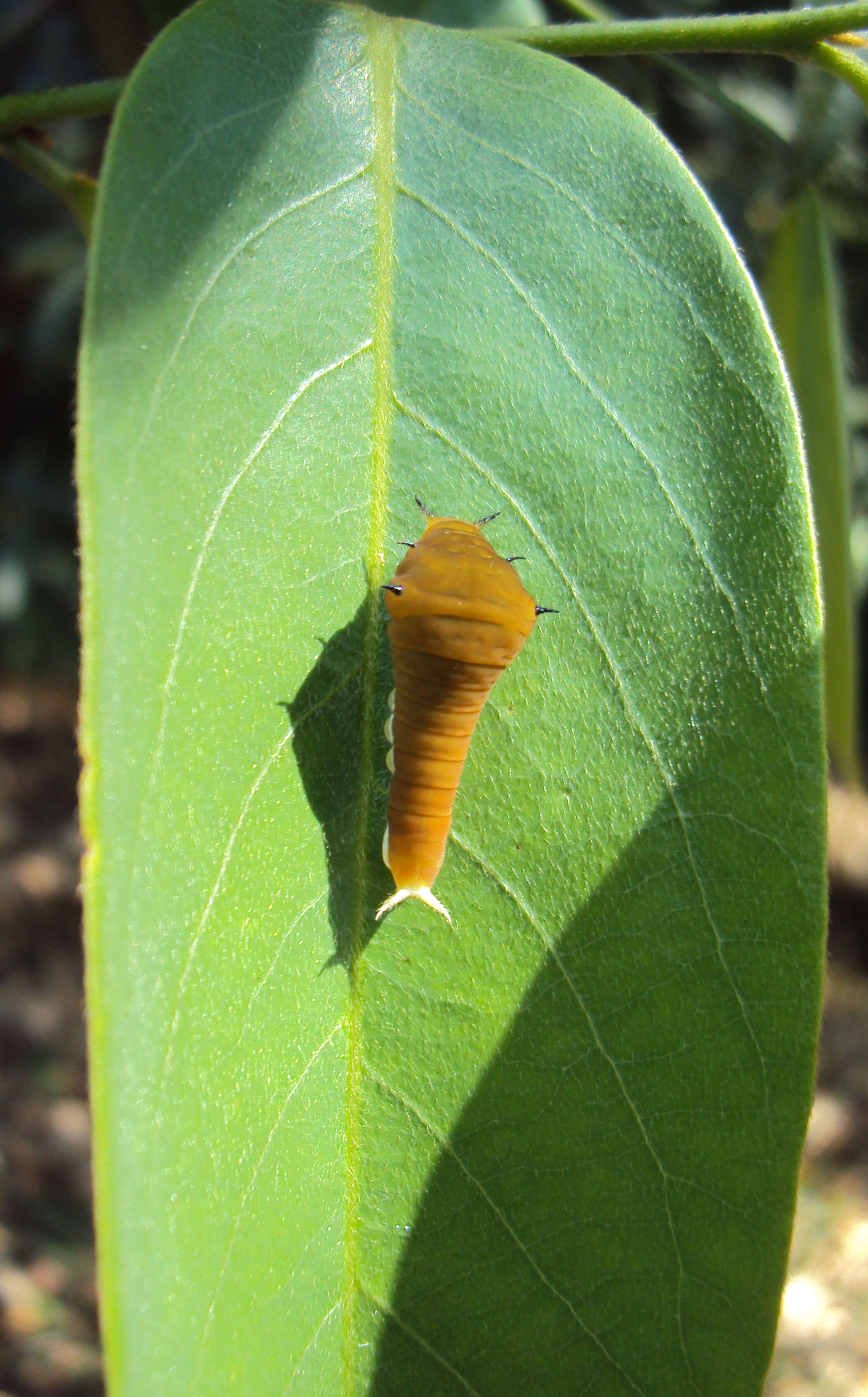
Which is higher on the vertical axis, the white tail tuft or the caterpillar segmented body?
the caterpillar segmented body

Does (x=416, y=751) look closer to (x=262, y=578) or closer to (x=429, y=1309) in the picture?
(x=262, y=578)

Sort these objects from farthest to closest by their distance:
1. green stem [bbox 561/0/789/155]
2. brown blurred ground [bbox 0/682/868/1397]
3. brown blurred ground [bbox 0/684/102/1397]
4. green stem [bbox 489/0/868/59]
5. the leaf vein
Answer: brown blurred ground [bbox 0/682/868/1397], brown blurred ground [bbox 0/684/102/1397], green stem [bbox 561/0/789/155], green stem [bbox 489/0/868/59], the leaf vein

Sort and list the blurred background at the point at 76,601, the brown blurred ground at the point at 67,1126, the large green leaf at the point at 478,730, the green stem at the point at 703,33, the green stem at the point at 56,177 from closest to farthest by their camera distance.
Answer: the large green leaf at the point at 478,730 → the green stem at the point at 703,33 → the green stem at the point at 56,177 → the blurred background at the point at 76,601 → the brown blurred ground at the point at 67,1126

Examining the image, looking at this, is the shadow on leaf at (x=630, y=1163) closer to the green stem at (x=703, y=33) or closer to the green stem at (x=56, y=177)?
the green stem at (x=703, y=33)

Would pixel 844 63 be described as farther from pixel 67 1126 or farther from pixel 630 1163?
pixel 67 1126

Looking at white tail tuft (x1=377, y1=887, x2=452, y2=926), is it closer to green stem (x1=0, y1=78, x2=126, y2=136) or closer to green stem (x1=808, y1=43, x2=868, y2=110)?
green stem (x1=0, y1=78, x2=126, y2=136)

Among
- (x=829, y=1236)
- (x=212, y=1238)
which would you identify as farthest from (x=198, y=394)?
(x=829, y=1236)

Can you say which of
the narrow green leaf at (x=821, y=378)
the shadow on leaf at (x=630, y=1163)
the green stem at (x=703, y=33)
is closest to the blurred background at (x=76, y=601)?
the narrow green leaf at (x=821, y=378)

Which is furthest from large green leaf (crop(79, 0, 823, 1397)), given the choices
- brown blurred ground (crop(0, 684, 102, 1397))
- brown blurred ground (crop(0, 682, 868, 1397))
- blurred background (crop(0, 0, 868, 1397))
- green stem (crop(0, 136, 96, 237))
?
brown blurred ground (crop(0, 684, 102, 1397))
